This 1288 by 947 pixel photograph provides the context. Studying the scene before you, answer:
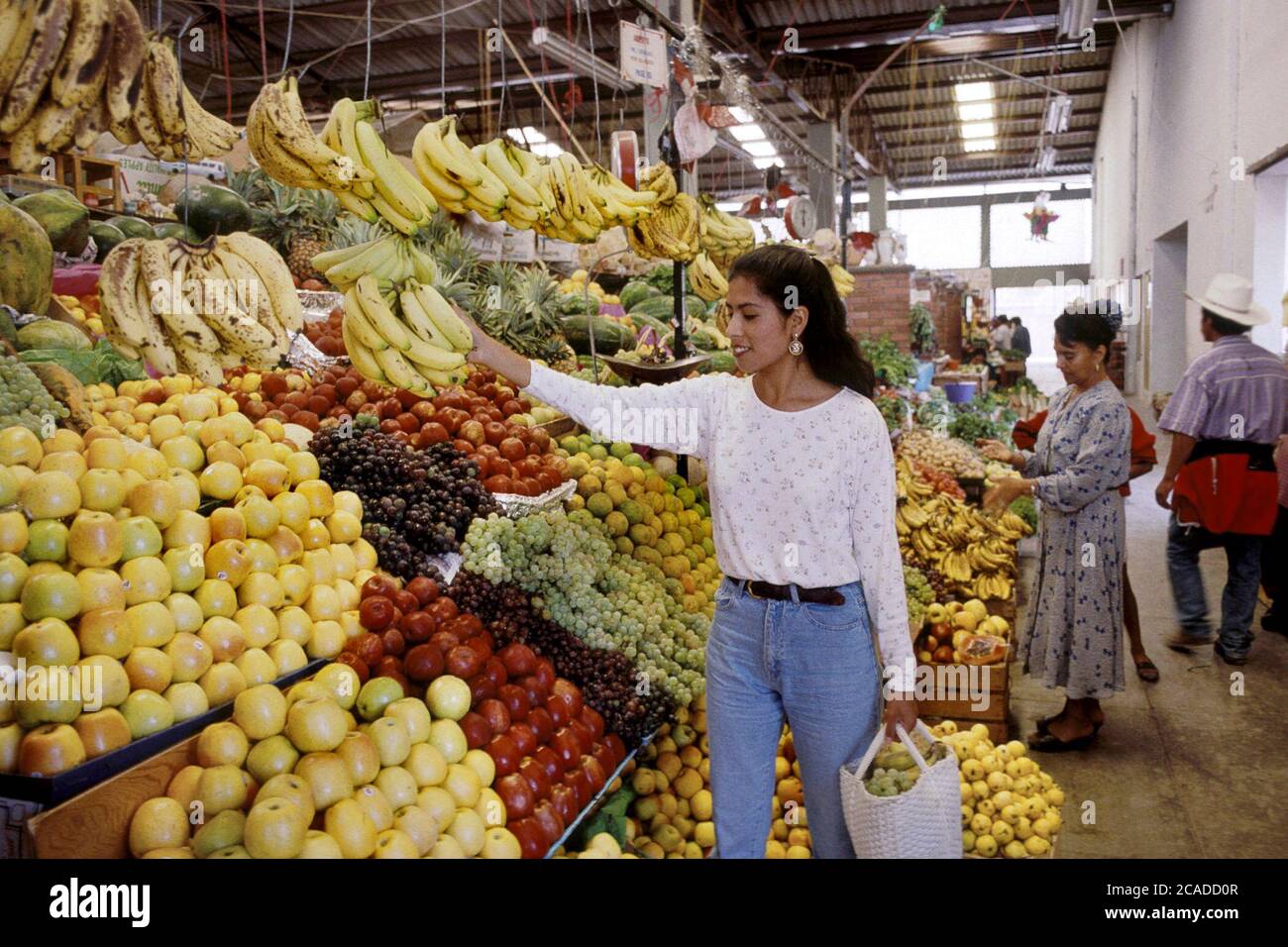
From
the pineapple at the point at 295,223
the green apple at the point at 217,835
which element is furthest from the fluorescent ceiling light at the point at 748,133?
the green apple at the point at 217,835

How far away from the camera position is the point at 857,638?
220cm

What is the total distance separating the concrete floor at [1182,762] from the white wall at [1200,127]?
150 inches

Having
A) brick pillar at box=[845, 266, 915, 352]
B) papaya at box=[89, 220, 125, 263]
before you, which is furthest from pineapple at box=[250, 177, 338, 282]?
brick pillar at box=[845, 266, 915, 352]

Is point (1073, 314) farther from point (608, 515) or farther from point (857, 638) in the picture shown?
point (857, 638)

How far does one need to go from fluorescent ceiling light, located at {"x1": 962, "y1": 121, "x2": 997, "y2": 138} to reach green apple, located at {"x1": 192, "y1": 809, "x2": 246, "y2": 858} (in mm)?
18665

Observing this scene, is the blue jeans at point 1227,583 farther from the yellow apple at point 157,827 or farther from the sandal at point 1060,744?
the yellow apple at point 157,827

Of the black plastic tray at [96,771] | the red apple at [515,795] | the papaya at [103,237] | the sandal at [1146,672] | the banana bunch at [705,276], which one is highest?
the papaya at [103,237]

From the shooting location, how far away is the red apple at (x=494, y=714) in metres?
2.51

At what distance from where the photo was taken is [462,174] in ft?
8.74

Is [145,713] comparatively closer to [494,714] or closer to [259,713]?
[259,713]

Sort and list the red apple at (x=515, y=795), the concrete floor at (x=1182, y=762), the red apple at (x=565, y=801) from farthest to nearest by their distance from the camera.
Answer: the concrete floor at (x=1182, y=762) < the red apple at (x=565, y=801) < the red apple at (x=515, y=795)

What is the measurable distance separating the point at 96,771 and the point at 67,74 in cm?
127

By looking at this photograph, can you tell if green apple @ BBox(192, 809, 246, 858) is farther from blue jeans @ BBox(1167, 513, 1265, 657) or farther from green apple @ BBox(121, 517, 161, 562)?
blue jeans @ BBox(1167, 513, 1265, 657)
